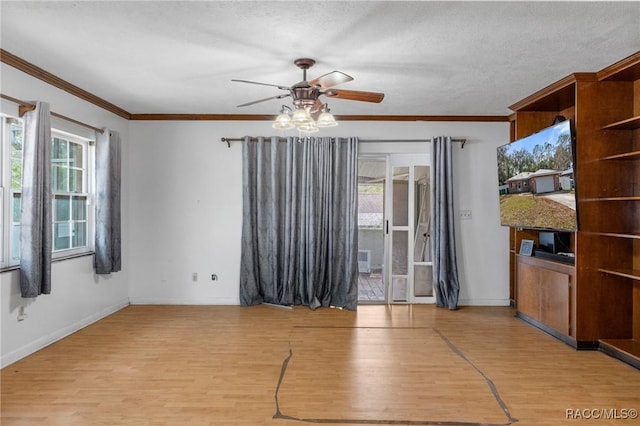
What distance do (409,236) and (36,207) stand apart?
4.27 metres

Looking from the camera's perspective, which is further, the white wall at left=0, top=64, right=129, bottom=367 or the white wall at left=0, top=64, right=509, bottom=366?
the white wall at left=0, top=64, right=509, bottom=366

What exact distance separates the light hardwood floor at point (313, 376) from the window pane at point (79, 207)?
49.6 inches

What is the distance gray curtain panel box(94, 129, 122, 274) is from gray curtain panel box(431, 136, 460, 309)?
4.06 meters

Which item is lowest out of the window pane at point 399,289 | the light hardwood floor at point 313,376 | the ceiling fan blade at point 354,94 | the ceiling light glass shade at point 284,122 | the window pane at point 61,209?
the light hardwood floor at point 313,376

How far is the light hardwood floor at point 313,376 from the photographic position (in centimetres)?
256

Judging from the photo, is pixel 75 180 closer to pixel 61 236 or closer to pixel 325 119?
pixel 61 236

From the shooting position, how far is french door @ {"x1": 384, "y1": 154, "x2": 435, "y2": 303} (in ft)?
18.0

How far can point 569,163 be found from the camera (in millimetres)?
3561

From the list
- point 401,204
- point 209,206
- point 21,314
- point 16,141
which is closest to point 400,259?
point 401,204

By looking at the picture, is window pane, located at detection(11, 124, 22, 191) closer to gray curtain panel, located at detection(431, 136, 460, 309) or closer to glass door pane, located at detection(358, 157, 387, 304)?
glass door pane, located at detection(358, 157, 387, 304)

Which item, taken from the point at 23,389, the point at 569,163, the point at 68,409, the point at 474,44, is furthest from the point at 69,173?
the point at 569,163

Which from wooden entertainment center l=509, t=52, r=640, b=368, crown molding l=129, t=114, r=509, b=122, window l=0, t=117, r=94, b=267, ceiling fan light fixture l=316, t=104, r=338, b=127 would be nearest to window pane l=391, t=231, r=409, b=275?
crown molding l=129, t=114, r=509, b=122

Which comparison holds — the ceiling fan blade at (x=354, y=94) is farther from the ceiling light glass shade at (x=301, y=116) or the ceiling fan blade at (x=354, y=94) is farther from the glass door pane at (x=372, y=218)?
the glass door pane at (x=372, y=218)

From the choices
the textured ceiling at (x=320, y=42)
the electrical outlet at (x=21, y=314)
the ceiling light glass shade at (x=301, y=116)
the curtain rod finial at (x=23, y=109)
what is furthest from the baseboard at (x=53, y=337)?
the ceiling light glass shade at (x=301, y=116)
